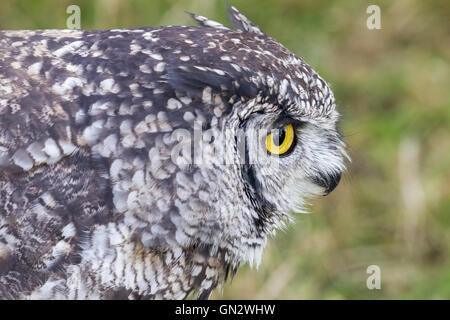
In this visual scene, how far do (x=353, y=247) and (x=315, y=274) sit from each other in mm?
343

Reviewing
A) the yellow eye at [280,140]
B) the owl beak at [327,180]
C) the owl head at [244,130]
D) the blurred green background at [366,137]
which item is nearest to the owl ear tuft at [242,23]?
the owl head at [244,130]

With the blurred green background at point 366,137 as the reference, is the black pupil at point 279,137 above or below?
above

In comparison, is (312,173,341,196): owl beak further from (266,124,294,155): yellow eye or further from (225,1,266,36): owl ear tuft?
(225,1,266,36): owl ear tuft

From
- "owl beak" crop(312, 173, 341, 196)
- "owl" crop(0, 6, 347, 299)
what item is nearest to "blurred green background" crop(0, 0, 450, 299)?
"owl beak" crop(312, 173, 341, 196)

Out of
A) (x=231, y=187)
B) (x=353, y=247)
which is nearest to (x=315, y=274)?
(x=353, y=247)

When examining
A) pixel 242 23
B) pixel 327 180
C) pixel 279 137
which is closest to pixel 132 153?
pixel 279 137

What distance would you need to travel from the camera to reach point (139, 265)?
187cm

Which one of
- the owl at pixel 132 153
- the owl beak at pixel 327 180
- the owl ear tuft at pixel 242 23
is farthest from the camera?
the owl beak at pixel 327 180

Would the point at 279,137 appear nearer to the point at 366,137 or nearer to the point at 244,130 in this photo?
the point at 244,130

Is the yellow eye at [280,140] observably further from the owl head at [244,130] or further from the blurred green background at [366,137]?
the blurred green background at [366,137]

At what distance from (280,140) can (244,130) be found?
170 mm

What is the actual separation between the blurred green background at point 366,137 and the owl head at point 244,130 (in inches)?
38.8

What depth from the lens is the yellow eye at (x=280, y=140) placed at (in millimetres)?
1988
